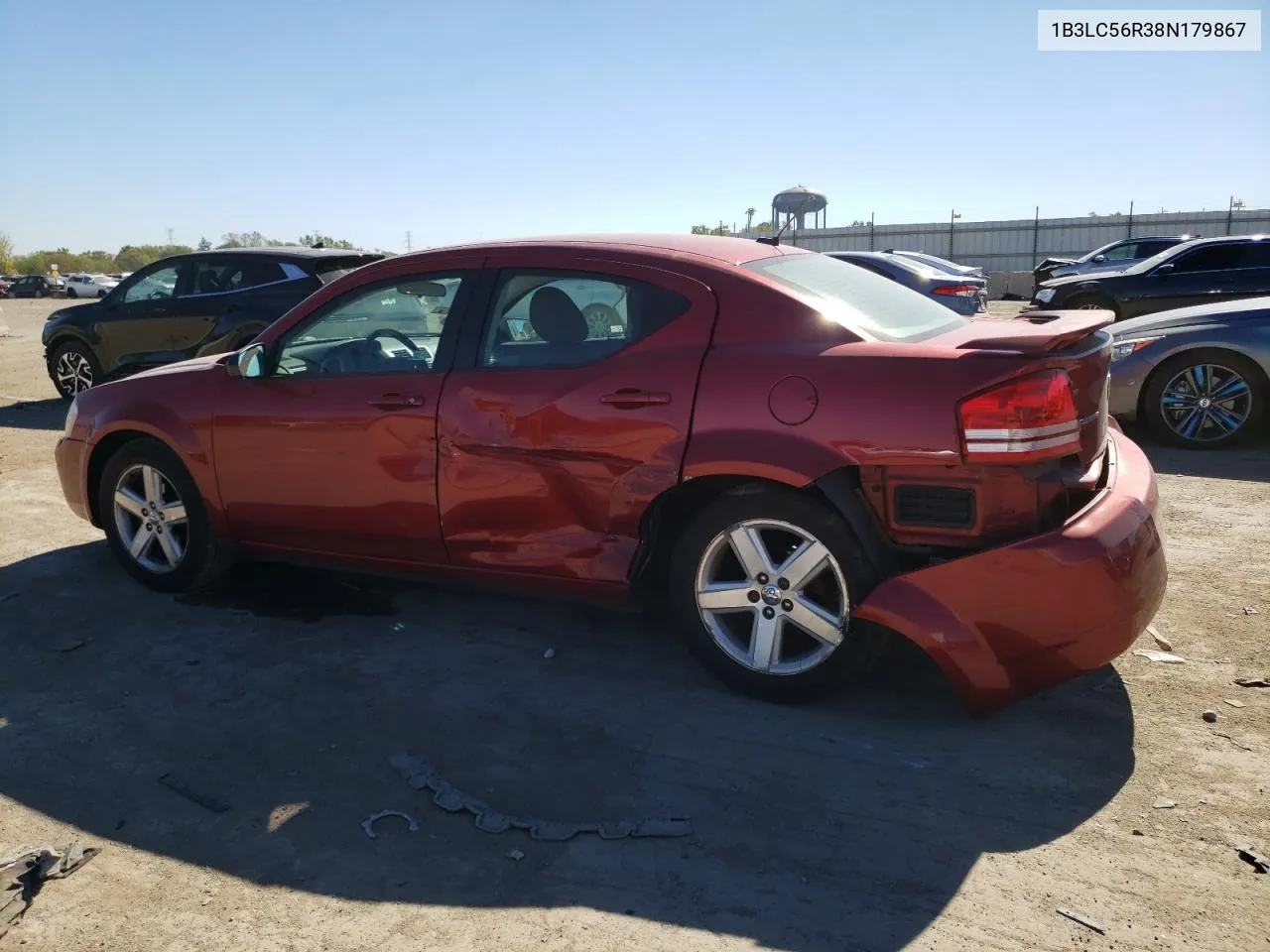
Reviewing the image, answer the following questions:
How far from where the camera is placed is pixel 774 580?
3645mm

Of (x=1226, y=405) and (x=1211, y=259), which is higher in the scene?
(x=1211, y=259)

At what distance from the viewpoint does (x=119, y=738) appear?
3.63m

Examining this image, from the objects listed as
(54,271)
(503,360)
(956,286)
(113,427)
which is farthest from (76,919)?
(54,271)

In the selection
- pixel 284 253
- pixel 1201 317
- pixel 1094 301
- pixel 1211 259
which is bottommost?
pixel 1094 301

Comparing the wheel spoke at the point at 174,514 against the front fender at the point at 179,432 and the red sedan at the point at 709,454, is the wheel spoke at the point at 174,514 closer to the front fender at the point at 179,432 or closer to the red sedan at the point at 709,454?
the red sedan at the point at 709,454

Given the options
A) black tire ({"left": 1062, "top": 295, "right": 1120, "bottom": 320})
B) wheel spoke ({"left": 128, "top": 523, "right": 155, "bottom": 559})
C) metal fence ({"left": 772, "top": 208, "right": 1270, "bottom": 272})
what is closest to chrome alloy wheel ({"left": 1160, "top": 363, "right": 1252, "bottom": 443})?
black tire ({"left": 1062, "top": 295, "right": 1120, "bottom": 320})

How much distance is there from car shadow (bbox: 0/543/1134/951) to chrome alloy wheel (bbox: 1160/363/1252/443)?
16.2 feet

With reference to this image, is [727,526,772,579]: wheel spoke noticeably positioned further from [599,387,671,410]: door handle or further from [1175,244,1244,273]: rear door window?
[1175,244,1244,273]: rear door window

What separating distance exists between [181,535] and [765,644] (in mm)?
2947

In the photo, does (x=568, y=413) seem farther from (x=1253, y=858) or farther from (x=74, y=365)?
(x=74, y=365)

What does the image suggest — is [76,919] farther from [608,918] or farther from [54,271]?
[54,271]

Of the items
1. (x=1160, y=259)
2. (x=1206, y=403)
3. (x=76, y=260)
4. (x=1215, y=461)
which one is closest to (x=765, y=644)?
(x=1215, y=461)

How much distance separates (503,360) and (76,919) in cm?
232

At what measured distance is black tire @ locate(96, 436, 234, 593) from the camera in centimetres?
491
